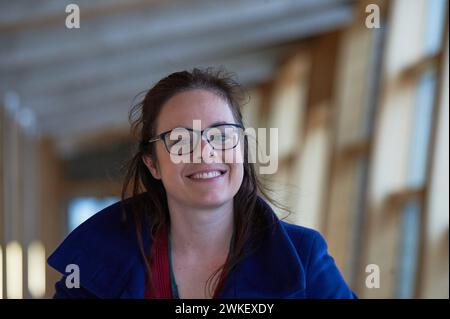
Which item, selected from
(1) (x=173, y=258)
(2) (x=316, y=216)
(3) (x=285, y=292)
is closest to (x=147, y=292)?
(1) (x=173, y=258)

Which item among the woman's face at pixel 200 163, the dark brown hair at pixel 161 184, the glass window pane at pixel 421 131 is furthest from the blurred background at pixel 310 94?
the woman's face at pixel 200 163

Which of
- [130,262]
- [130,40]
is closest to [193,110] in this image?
[130,262]

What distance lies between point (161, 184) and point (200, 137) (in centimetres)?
28

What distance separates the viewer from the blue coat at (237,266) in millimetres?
1381

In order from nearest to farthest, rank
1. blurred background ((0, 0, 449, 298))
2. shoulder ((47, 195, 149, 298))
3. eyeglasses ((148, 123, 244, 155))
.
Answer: eyeglasses ((148, 123, 244, 155))
shoulder ((47, 195, 149, 298))
blurred background ((0, 0, 449, 298))

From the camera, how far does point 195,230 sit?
1465mm

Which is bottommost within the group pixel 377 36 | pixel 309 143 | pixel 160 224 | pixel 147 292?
pixel 147 292

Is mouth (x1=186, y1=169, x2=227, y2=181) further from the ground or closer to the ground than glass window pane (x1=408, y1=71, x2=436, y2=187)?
closer to the ground

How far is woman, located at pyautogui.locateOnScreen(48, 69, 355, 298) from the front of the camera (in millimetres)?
1355

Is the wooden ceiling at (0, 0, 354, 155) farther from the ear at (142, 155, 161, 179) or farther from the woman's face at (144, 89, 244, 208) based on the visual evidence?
the woman's face at (144, 89, 244, 208)

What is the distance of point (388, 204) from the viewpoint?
6910 millimetres

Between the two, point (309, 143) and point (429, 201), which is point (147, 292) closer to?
point (429, 201)

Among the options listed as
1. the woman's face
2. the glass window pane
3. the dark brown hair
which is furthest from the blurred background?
the woman's face
